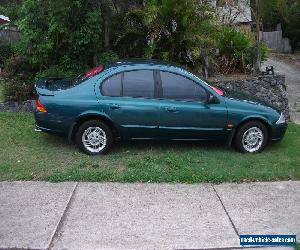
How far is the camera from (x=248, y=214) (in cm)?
618

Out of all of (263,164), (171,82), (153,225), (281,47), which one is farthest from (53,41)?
(281,47)

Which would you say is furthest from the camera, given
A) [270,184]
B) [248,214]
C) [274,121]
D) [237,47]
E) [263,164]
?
[237,47]

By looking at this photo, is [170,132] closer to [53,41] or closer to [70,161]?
[70,161]

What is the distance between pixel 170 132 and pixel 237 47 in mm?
5383

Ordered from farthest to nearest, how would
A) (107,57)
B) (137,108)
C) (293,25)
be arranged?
1. (293,25)
2. (107,57)
3. (137,108)

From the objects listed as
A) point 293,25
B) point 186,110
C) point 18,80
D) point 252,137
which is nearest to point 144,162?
point 186,110

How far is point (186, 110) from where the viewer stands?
325 inches

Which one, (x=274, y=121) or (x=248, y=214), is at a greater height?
(x=274, y=121)

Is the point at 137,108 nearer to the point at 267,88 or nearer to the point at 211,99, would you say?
the point at 211,99

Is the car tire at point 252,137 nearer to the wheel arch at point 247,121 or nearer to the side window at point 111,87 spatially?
the wheel arch at point 247,121

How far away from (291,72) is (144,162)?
1417 centimetres

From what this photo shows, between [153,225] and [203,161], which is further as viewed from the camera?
[203,161]

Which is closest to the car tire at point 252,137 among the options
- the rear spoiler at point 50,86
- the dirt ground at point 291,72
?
the dirt ground at point 291,72

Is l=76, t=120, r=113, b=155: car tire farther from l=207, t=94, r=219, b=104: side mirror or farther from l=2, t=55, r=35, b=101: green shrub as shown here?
l=2, t=55, r=35, b=101: green shrub
